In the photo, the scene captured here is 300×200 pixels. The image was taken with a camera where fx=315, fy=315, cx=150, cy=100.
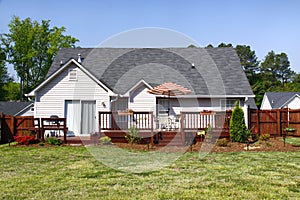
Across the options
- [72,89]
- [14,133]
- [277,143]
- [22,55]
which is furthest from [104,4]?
[22,55]

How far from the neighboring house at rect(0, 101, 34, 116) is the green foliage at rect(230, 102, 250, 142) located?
27.7 meters

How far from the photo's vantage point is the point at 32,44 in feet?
150

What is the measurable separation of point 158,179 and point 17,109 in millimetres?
34616

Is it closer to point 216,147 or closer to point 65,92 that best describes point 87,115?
point 65,92

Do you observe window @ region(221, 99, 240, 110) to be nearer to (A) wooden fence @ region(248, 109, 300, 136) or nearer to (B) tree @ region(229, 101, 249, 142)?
(A) wooden fence @ region(248, 109, 300, 136)

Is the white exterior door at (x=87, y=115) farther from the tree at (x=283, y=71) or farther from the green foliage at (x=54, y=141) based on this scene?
the tree at (x=283, y=71)

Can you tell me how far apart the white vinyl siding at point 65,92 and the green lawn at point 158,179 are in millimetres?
6409

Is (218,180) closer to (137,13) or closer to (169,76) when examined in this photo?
(137,13)

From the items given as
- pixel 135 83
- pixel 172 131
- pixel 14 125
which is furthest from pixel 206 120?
pixel 14 125

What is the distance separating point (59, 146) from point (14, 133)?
4323mm

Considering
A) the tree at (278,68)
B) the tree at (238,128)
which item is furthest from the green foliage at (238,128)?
the tree at (278,68)

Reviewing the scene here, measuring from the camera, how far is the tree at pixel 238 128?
44.5 ft

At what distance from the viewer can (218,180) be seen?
21.7ft

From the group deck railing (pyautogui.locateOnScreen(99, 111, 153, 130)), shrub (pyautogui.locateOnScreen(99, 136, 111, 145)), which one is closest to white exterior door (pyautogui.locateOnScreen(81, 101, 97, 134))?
deck railing (pyautogui.locateOnScreen(99, 111, 153, 130))
